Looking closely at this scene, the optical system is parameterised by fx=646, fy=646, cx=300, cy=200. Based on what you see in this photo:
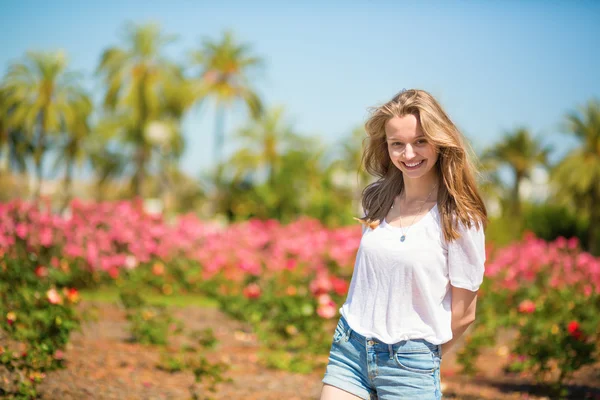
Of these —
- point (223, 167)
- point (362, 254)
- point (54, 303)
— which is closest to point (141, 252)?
point (54, 303)

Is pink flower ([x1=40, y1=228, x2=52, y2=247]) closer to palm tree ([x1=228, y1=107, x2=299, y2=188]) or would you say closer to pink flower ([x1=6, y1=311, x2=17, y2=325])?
pink flower ([x1=6, y1=311, x2=17, y2=325])

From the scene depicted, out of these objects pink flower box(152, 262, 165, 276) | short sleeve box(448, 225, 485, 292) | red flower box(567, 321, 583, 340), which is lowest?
pink flower box(152, 262, 165, 276)

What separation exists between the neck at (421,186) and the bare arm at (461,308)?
1.17 feet

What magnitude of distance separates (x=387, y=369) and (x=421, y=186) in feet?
2.12

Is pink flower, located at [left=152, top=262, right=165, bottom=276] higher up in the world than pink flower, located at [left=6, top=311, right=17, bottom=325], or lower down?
lower down

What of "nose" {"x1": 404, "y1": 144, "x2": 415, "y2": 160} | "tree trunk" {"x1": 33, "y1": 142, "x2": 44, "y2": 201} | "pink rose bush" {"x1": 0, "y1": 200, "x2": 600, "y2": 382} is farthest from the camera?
"tree trunk" {"x1": 33, "y1": 142, "x2": 44, "y2": 201}

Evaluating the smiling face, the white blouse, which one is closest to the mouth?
the smiling face

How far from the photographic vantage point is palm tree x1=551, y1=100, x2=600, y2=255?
24.8m

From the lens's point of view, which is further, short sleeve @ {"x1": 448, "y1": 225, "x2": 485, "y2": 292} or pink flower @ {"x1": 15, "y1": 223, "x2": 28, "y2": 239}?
pink flower @ {"x1": 15, "y1": 223, "x2": 28, "y2": 239}

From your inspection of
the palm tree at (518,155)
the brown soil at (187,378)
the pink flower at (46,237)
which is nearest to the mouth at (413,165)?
the brown soil at (187,378)

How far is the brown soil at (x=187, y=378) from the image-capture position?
13.1ft

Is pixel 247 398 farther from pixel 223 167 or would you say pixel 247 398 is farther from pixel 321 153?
pixel 321 153

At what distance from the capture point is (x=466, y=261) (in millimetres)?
2078

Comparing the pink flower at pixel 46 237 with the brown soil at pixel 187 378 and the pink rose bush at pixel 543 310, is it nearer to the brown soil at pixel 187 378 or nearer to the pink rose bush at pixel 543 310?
the brown soil at pixel 187 378
